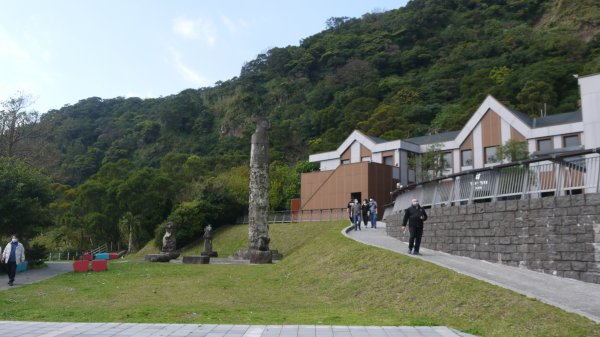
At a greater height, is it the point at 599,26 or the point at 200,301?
the point at 599,26

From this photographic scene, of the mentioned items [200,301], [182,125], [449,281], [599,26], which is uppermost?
[599,26]

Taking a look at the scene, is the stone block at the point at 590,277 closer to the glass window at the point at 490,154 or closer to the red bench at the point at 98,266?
the red bench at the point at 98,266

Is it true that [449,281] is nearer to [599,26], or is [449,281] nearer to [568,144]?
Result: [568,144]

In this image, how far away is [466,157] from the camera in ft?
137

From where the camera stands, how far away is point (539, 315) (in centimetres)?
732

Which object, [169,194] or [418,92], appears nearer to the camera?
[169,194]

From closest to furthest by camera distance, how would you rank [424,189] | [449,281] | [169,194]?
[449,281] → [424,189] → [169,194]

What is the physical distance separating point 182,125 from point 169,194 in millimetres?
55718

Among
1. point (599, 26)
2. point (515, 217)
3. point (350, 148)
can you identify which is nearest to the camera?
point (515, 217)

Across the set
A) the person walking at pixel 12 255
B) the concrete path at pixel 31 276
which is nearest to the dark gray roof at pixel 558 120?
the concrete path at pixel 31 276

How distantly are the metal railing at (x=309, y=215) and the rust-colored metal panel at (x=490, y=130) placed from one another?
1368 centimetres

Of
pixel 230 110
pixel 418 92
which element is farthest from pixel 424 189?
pixel 230 110

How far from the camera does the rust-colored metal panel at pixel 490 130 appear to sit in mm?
39250

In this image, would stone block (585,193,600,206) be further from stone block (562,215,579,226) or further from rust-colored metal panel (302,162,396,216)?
rust-colored metal panel (302,162,396,216)
